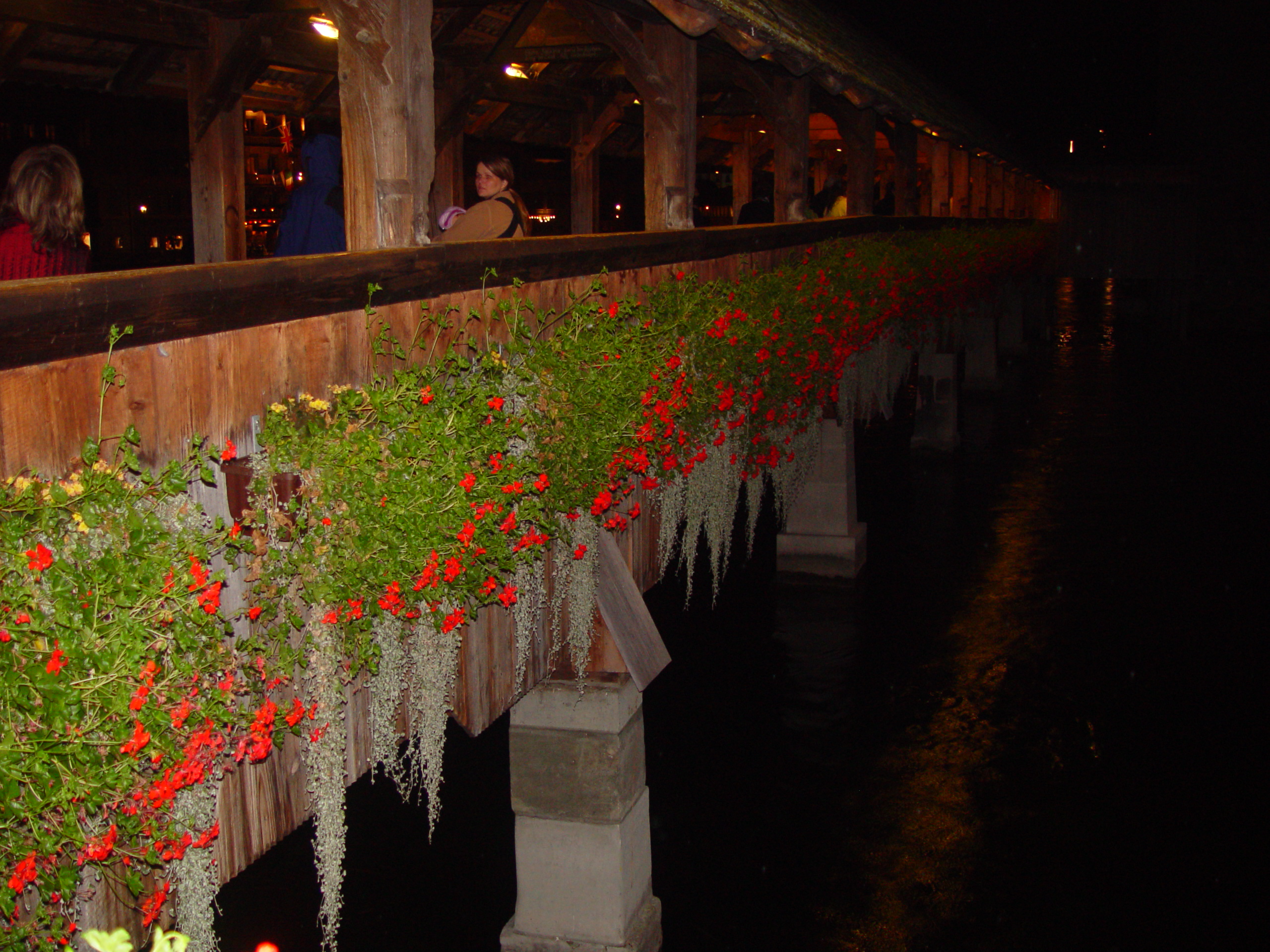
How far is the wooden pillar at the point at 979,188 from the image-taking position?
77.5 ft

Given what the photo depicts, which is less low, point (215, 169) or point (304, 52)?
point (304, 52)

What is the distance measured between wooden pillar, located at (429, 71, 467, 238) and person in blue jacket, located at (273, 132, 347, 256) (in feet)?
13.2

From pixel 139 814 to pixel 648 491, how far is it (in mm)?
3633

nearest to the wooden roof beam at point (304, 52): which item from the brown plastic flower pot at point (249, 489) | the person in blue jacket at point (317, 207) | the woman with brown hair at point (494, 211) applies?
the woman with brown hair at point (494, 211)

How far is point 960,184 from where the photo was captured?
21.5 metres

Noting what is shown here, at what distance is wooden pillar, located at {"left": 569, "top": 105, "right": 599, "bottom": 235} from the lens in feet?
42.3

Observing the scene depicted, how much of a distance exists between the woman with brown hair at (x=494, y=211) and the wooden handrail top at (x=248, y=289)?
2.03 ft

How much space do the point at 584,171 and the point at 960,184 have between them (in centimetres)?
1060

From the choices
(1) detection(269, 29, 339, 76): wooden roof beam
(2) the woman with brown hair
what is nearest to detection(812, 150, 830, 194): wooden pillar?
(1) detection(269, 29, 339, 76): wooden roof beam

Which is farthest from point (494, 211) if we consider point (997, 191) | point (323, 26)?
point (997, 191)

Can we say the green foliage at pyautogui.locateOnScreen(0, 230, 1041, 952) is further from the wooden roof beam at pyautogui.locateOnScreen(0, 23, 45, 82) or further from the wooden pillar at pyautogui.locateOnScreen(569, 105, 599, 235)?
the wooden pillar at pyautogui.locateOnScreen(569, 105, 599, 235)

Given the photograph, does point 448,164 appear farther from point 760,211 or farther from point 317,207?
point 317,207

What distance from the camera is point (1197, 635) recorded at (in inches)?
421

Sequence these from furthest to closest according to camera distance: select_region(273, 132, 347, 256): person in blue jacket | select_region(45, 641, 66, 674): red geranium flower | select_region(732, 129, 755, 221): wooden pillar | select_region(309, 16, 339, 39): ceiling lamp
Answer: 1. select_region(732, 129, 755, 221): wooden pillar
2. select_region(309, 16, 339, 39): ceiling lamp
3. select_region(273, 132, 347, 256): person in blue jacket
4. select_region(45, 641, 66, 674): red geranium flower
